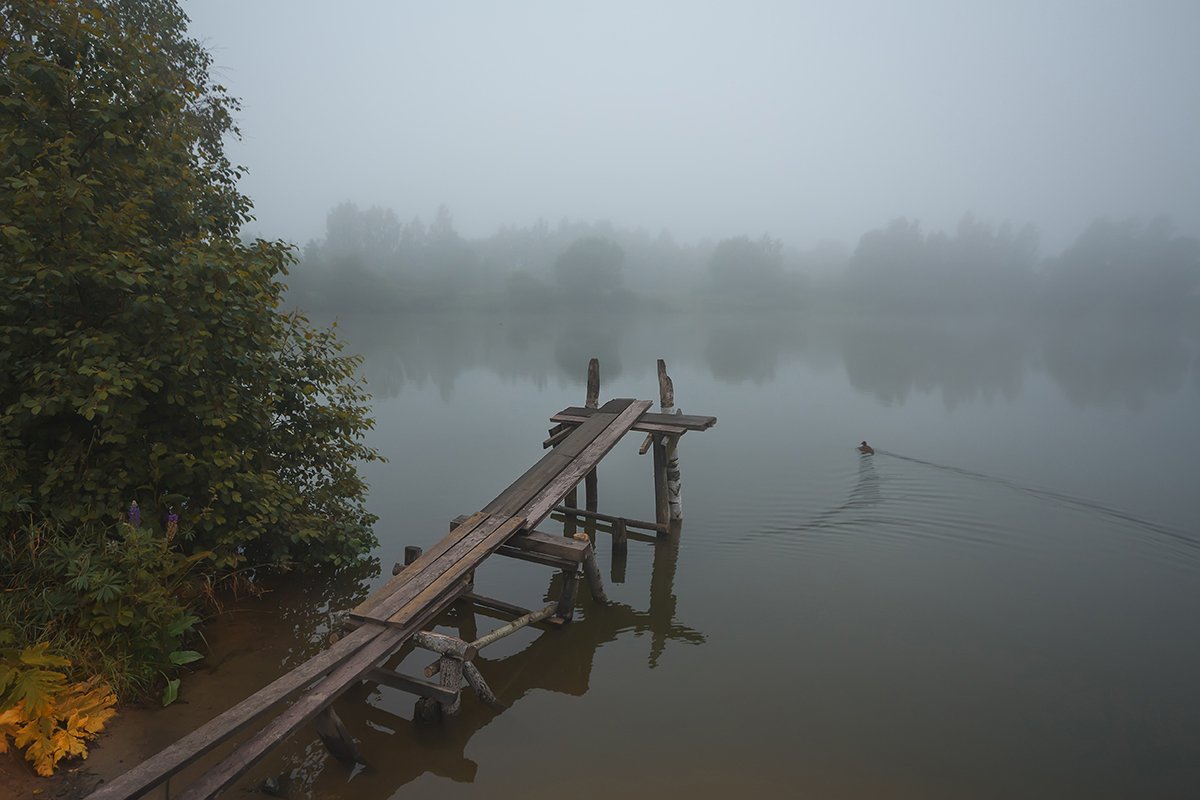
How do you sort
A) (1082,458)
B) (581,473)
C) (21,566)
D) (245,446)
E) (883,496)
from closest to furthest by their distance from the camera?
(21,566) < (245,446) < (581,473) < (883,496) < (1082,458)

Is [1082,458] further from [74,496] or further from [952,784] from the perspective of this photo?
[74,496]

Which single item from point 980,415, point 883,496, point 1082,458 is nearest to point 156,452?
point 883,496

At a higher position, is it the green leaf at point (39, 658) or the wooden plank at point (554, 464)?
the wooden plank at point (554, 464)

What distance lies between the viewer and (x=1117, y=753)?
5.60 m

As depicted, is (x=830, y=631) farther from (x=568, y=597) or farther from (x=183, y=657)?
(x=183, y=657)

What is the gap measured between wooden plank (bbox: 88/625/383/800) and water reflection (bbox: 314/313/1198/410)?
68.6 feet

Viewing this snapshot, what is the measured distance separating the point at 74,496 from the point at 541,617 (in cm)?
446

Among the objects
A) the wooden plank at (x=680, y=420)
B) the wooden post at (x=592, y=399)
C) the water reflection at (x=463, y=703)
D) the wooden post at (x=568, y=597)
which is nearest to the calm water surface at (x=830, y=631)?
the water reflection at (x=463, y=703)

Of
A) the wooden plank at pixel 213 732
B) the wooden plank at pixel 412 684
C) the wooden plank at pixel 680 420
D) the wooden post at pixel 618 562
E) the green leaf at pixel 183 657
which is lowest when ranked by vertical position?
the wooden post at pixel 618 562

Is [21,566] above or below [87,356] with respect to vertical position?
below

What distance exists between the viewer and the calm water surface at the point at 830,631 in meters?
5.25

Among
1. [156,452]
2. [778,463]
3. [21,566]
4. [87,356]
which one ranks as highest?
[87,356]

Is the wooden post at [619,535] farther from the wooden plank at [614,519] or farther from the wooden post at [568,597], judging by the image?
the wooden post at [568,597]

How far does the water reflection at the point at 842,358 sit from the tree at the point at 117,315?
59.8 feet
